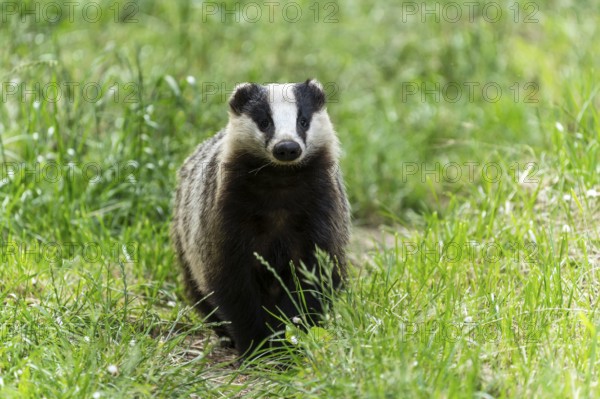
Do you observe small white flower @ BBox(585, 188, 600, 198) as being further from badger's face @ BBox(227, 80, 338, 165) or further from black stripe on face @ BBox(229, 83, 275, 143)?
black stripe on face @ BBox(229, 83, 275, 143)

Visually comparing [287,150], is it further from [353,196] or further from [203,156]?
[353,196]

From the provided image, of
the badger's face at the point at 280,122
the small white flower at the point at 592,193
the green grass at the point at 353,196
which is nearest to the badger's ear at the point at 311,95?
the badger's face at the point at 280,122

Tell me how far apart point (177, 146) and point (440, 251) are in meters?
1.91

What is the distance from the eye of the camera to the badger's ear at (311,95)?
4.36 m

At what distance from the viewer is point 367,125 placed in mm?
7129

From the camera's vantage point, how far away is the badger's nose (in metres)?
4.03

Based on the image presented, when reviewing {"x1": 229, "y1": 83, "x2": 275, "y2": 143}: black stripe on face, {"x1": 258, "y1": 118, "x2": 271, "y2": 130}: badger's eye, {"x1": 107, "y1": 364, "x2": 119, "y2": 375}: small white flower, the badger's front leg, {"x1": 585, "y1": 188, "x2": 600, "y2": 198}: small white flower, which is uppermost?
{"x1": 229, "y1": 83, "x2": 275, "y2": 143}: black stripe on face

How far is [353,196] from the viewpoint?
20.9 ft

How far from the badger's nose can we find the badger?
0.32 ft

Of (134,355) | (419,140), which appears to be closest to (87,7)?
(419,140)

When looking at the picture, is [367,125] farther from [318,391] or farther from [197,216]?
[318,391]

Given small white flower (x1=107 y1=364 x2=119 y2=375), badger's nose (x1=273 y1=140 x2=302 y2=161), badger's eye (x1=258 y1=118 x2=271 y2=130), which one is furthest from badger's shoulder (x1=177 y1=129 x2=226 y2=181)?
small white flower (x1=107 y1=364 x2=119 y2=375)

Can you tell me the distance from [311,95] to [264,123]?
0.95 feet

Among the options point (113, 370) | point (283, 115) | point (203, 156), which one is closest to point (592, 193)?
point (283, 115)
